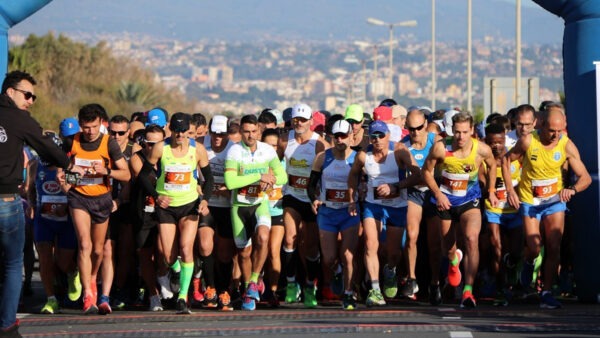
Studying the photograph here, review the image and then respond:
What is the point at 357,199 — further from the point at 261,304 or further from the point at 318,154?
the point at 261,304

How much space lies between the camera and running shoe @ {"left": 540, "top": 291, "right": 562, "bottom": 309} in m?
14.0

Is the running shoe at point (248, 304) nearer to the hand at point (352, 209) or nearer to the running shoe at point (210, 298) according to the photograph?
the running shoe at point (210, 298)

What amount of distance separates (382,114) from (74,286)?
13.7 feet

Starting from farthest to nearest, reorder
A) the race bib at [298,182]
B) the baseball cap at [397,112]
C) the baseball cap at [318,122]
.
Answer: the baseball cap at [318,122] < the baseball cap at [397,112] < the race bib at [298,182]

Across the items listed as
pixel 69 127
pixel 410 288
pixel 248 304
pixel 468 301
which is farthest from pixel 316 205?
pixel 69 127

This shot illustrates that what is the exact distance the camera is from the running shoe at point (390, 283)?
49.6 ft

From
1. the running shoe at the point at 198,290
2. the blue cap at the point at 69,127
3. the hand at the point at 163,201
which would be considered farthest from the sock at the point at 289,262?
the blue cap at the point at 69,127

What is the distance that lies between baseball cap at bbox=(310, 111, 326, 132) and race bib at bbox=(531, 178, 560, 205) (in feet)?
11.9

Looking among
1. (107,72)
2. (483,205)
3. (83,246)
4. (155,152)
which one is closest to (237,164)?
(155,152)

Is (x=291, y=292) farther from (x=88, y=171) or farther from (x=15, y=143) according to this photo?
(x=15, y=143)

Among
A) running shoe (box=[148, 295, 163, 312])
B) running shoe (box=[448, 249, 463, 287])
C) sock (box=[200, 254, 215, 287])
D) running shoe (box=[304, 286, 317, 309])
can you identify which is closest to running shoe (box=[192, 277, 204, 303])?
sock (box=[200, 254, 215, 287])

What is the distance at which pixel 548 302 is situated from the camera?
1407cm

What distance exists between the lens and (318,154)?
49.0ft

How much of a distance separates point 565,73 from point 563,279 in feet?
8.49
